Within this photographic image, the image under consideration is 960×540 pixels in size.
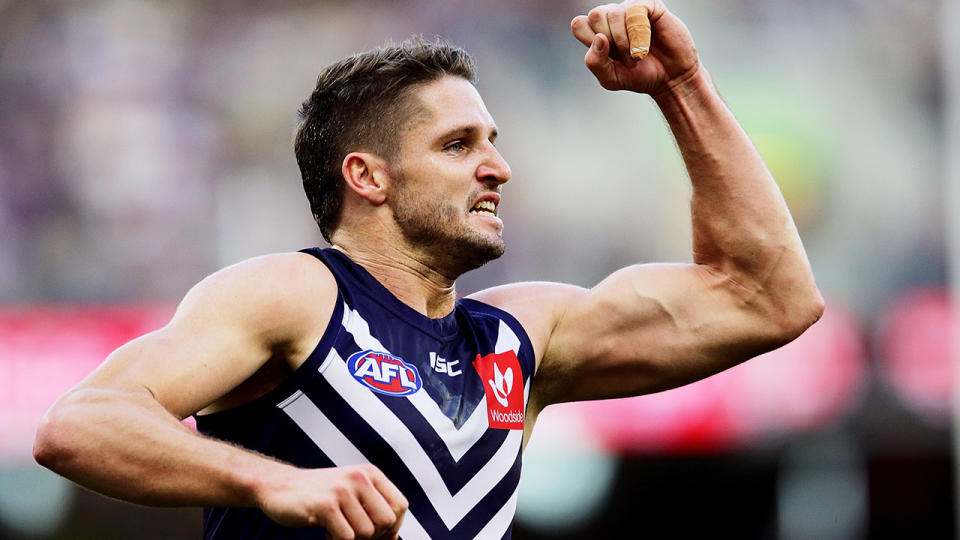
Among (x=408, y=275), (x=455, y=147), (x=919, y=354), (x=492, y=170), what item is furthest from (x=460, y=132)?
(x=919, y=354)

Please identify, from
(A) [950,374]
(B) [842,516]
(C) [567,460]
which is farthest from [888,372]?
(C) [567,460]

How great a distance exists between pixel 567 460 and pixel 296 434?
20.7 ft

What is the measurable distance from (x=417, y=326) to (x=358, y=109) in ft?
2.55

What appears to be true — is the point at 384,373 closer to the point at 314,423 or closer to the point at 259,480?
the point at 314,423

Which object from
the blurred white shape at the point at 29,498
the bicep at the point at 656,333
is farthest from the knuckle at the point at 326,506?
the blurred white shape at the point at 29,498

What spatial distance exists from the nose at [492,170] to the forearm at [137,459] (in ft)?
4.33

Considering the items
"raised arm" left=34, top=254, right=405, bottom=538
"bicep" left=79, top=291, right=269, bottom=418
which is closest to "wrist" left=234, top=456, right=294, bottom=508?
"raised arm" left=34, top=254, right=405, bottom=538

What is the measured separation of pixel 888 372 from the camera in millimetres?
9703

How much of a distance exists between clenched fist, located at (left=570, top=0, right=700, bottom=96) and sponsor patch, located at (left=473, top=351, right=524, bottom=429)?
902 mm

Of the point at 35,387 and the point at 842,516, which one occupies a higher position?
the point at 35,387

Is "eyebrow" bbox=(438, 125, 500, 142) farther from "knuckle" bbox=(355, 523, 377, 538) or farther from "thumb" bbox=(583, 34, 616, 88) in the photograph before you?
"knuckle" bbox=(355, 523, 377, 538)

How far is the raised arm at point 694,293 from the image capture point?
4.12m

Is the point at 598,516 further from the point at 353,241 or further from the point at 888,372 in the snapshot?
the point at 353,241

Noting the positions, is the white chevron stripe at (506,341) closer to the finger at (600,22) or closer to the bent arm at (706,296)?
the bent arm at (706,296)
